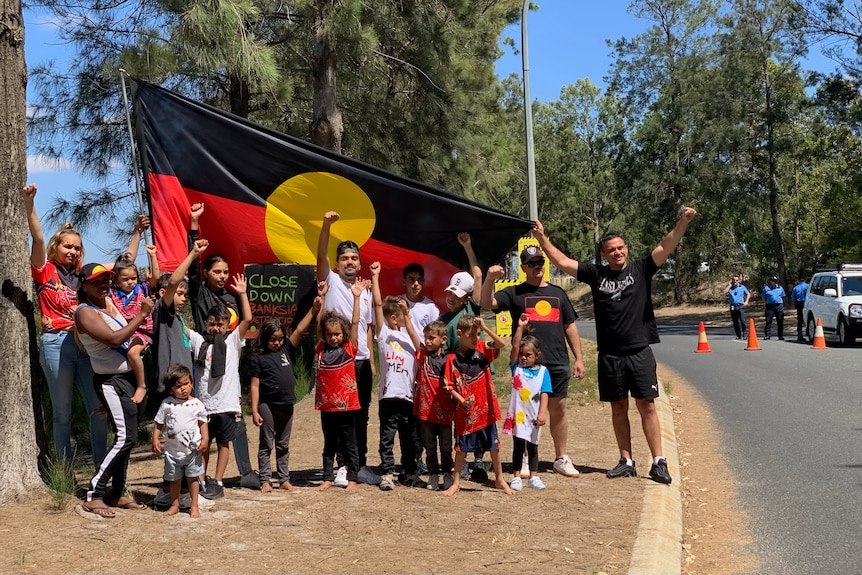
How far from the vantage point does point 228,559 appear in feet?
16.3

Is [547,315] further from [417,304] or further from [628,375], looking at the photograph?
[417,304]

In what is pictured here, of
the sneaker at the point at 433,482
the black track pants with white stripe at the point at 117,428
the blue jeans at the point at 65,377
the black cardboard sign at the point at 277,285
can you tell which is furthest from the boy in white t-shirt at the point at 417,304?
the blue jeans at the point at 65,377

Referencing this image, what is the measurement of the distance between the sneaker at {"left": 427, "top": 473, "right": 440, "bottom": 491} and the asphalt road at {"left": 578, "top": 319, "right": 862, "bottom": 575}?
2308 mm

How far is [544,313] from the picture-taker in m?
7.32

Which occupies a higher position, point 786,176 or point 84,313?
point 786,176

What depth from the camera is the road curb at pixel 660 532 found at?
5.13 metres

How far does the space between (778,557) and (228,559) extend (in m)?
3.37

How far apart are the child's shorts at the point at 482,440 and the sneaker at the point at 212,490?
70.0 inches

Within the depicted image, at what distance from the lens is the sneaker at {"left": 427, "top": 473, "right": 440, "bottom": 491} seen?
684cm

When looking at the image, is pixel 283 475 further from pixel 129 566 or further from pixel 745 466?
pixel 745 466

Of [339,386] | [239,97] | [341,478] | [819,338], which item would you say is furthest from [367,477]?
[819,338]

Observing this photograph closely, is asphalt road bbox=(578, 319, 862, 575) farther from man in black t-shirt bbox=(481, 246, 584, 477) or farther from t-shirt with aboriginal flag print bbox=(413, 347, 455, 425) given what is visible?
t-shirt with aboriginal flag print bbox=(413, 347, 455, 425)

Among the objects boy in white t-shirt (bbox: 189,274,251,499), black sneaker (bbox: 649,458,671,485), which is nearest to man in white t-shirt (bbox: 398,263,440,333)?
boy in white t-shirt (bbox: 189,274,251,499)

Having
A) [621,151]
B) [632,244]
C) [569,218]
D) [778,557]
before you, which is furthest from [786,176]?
[778,557]
